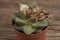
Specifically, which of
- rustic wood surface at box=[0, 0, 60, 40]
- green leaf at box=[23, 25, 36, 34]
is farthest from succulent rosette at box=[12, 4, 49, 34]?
rustic wood surface at box=[0, 0, 60, 40]

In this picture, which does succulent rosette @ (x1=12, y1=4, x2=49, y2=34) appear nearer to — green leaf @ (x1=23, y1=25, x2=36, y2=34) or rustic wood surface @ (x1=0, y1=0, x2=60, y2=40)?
green leaf @ (x1=23, y1=25, x2=36, y2=34)

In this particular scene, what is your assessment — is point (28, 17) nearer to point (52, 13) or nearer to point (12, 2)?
point (52, 13)

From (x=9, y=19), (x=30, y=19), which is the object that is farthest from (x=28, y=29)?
(x=9, y=19)

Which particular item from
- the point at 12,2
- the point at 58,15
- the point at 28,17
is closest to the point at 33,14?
the point at 28,17

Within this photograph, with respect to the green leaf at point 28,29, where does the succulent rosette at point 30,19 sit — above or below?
above

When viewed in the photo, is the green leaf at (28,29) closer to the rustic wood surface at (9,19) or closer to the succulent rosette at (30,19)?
the succulent rosette at (30,19)

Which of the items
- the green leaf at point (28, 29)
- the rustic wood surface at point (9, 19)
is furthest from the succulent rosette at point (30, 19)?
the rustic wood surface at point (9, 19)

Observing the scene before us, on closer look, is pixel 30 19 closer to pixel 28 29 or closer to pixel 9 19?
pixel 28 29

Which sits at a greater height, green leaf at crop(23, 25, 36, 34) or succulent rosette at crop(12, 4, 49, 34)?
succulent rosette at crop(12, 4, 49, 34)
